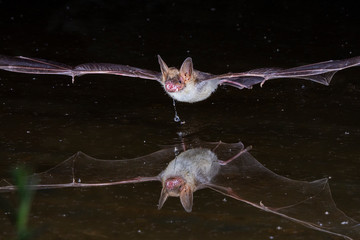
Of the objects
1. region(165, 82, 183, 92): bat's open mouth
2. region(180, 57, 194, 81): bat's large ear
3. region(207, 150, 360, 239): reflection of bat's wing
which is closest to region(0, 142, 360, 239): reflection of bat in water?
region(207, 150, 360, 239): reflection of bat's wing

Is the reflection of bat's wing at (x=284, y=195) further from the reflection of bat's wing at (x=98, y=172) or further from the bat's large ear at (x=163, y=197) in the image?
the reflection of bat's wing at (x=98, y=172)

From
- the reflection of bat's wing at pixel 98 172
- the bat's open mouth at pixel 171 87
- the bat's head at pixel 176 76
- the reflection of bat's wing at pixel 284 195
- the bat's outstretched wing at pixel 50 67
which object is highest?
the bat's outstretched wing at pixel 50 67

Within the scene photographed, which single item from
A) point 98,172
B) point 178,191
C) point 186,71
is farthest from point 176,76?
point 178,191

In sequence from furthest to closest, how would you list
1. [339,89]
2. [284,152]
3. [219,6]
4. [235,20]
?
1. [219,6]
2. [235,20]
3. [339,89]
4. [284,152]

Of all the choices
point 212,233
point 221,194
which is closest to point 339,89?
point 221,194

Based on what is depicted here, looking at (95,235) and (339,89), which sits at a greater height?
(339,89)

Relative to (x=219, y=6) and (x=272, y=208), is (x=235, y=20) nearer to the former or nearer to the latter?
(x=219, y=6)

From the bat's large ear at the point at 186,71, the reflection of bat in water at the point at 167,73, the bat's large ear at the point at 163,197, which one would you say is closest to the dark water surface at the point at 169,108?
the bat's large ear at the point at 163,197
